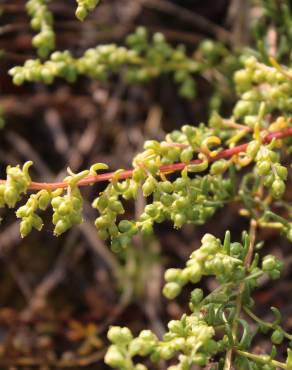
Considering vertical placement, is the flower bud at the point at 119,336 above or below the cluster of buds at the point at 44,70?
below

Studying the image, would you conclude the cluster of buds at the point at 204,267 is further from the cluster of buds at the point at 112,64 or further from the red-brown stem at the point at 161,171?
the cluster of buds at the point at 112,64

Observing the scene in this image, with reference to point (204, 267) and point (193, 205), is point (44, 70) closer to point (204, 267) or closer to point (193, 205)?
point (193, 205)

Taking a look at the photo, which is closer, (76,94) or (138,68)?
(138,68)

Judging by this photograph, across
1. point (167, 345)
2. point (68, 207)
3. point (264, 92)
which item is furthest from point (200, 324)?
point (264, 92)

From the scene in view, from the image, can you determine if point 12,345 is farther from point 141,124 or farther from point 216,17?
point 216,17

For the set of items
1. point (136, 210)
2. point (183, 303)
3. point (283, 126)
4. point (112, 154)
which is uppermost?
point (283, 126)

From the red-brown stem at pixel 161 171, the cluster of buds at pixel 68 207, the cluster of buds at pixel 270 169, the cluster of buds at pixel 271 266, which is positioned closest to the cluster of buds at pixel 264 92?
the red-brown stem at pixel 161 171

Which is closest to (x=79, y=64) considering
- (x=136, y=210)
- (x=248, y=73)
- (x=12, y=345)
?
(x=248, y=73)

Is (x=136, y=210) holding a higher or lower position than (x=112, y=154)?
lower

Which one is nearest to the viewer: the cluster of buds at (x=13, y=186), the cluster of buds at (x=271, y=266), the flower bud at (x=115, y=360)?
the flower bud at (x=115, y=360)

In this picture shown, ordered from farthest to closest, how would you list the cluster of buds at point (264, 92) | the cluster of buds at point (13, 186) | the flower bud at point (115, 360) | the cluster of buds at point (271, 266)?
the cluster of buds at point (264, 92) < the cluster of buds at point (271, 266) < the cluster of buds at point (13, 186) < the flower bud at point (115, 360)
